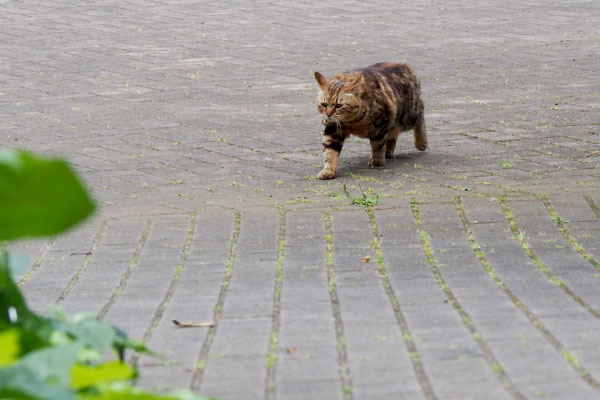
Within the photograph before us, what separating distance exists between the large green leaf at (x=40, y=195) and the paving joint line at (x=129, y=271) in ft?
8.47

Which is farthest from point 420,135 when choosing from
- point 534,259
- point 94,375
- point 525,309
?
point 94,375

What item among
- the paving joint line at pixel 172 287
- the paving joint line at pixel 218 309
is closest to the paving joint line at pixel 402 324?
the paving joint line at pixel 218 309

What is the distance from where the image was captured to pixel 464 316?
Result: 12.9 ft

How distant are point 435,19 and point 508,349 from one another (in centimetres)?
1083

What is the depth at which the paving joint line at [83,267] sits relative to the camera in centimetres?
440

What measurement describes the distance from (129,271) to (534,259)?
6.28 feet

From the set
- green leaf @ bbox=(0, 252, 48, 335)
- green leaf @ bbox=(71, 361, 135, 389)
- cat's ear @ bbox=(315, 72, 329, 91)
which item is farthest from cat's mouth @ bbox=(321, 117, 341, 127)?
green leaf @ bbox=(71, 361, 135, 389)

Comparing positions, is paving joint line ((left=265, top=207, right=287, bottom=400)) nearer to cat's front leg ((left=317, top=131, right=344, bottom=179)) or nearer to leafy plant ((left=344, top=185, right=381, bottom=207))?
leafy plant ((left=344, top=185, right=381, bottom=207))

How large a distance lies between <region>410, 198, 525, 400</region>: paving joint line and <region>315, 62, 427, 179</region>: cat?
4.32ft

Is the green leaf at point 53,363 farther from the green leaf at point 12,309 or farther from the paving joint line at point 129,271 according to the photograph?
the paving joint line at point 129,271

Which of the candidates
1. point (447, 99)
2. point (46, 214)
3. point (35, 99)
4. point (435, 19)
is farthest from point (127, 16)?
point (46, 214)

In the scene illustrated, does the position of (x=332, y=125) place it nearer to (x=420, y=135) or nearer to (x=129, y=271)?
(x=420, y=135)

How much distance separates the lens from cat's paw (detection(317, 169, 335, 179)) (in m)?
6.66

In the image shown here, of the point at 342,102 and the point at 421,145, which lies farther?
the point at 421,145
